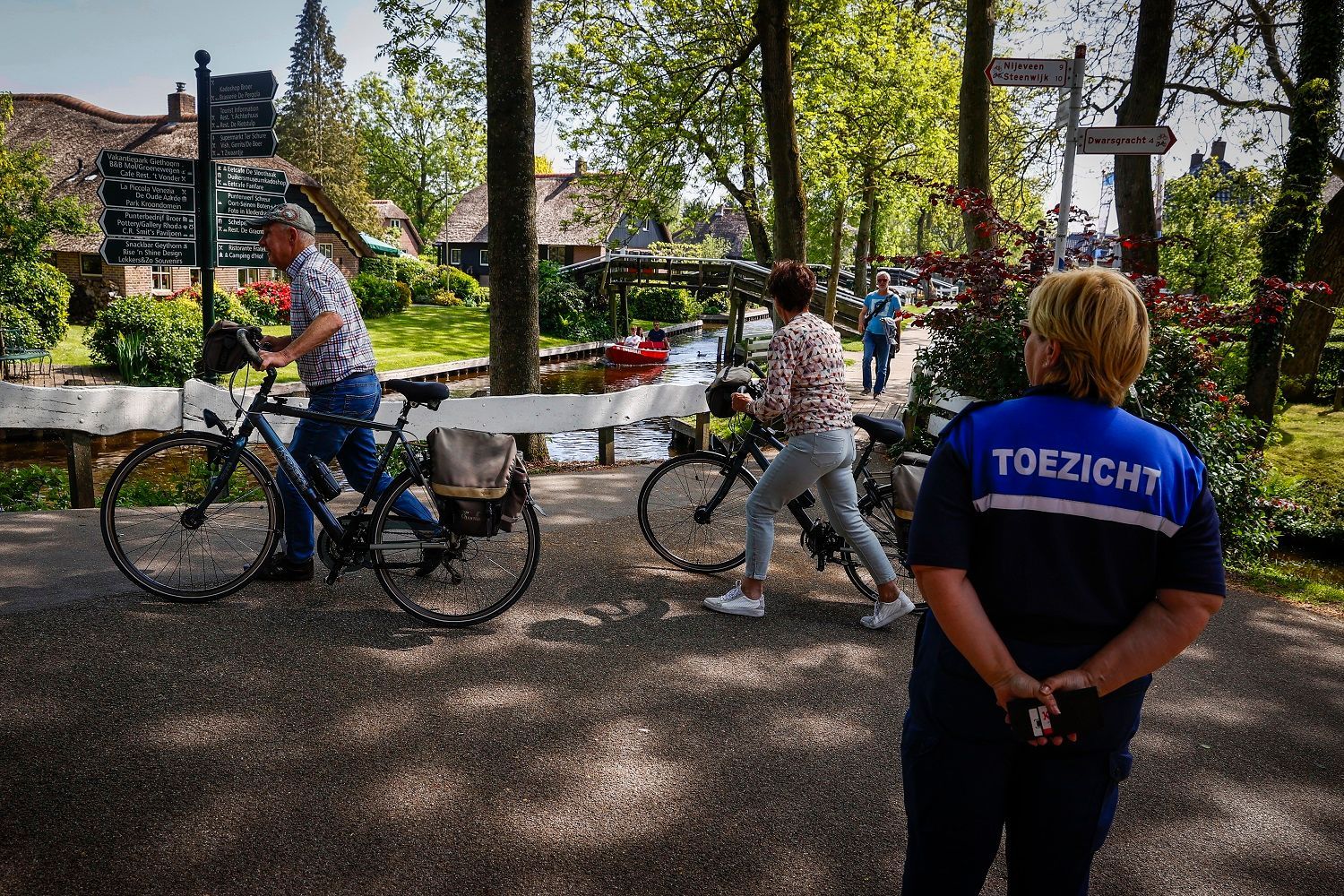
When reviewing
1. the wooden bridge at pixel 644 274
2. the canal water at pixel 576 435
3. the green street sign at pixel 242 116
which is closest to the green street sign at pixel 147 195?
the green street sign at pixel 242 116

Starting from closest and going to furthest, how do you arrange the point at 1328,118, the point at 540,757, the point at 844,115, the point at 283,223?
the point at 540,757 → the point at 283,223 → the point at 1328,118 → the point at 844,115

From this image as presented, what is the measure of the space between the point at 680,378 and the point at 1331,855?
2371 cm

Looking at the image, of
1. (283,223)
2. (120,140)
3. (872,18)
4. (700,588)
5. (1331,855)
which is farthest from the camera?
(120,140)

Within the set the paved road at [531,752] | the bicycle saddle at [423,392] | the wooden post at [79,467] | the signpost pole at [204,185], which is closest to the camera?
the paved road at [531,752]

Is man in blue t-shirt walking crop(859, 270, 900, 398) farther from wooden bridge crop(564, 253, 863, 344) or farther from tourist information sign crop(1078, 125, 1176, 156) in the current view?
wooden bridge crop(564, 253, 863, 344)

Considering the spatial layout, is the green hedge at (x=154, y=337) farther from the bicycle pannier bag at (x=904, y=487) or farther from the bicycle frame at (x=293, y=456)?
the bicycle pannier bag at (x=904, y=487)

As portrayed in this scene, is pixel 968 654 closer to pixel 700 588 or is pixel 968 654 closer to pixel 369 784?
pixel 369 784

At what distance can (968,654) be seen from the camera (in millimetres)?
2014

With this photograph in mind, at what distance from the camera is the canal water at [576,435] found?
1285cm

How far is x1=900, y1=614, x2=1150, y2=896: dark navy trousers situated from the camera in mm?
2010

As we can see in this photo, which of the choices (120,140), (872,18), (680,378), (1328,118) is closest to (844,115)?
(872,18)

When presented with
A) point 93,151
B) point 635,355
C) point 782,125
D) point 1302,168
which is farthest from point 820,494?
point 93,151

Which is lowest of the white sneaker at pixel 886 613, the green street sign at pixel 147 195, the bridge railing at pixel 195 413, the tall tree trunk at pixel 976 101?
the white sneaker at pixel 886 613

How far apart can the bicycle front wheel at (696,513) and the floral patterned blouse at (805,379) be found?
0.86m
